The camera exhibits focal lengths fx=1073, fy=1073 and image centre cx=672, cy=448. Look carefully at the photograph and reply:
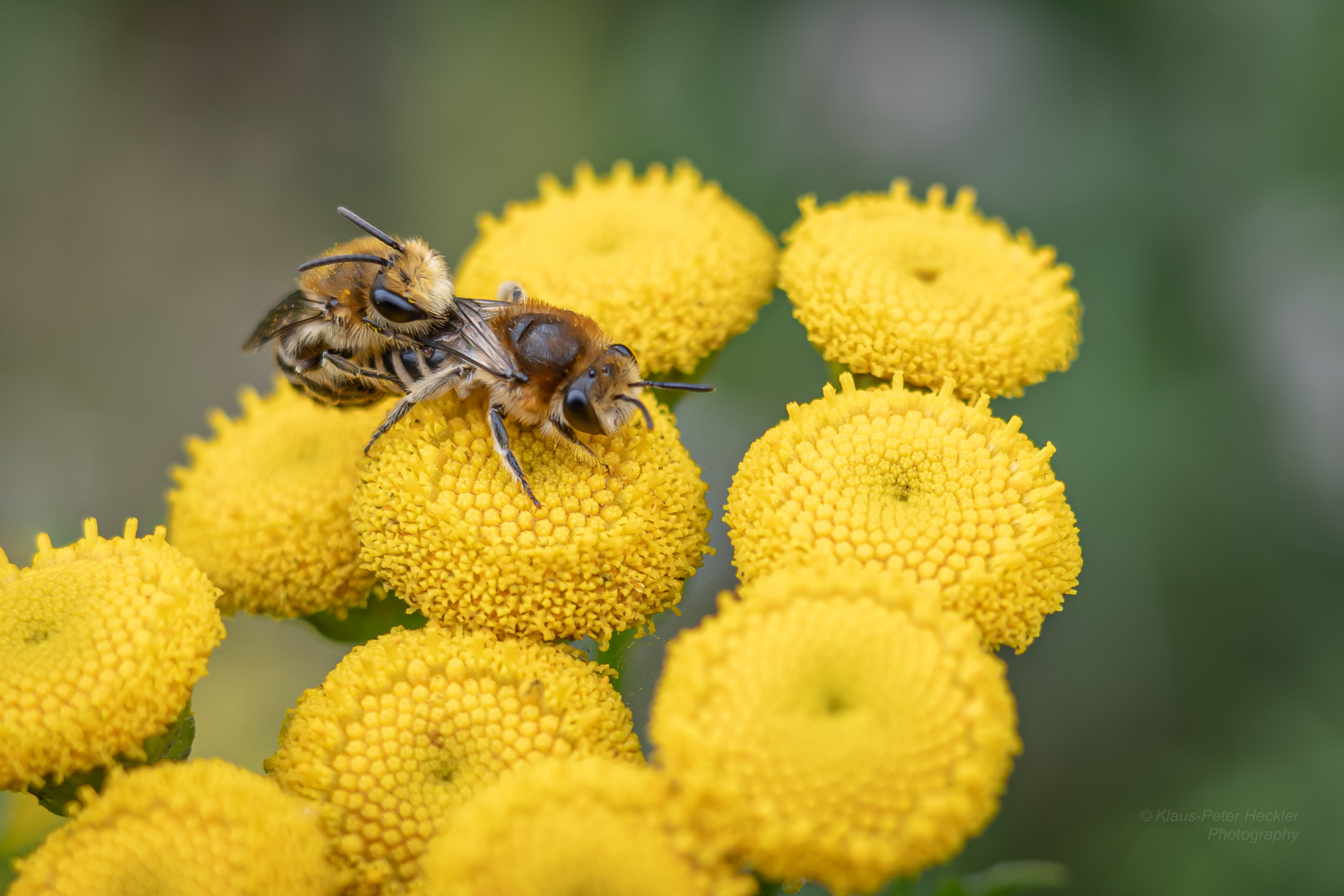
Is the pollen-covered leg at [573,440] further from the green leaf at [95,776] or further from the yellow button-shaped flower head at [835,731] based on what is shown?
the green leaf at [95,776]

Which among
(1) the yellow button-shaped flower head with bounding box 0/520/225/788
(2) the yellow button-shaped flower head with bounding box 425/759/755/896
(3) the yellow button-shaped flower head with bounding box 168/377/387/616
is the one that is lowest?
(2) the yellow button-shaped flower head with bounding box 425/759/755/896

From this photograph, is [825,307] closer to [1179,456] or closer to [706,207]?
[706,207]

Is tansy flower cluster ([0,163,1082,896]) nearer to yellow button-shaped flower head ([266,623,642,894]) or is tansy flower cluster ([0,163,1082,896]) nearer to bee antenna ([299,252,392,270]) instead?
yellow button-shaped flower head ([266,623,642,894])

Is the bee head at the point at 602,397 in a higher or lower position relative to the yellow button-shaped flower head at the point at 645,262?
lower

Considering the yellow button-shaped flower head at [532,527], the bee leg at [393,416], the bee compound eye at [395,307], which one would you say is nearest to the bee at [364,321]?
the bee compound eye at [395,307]

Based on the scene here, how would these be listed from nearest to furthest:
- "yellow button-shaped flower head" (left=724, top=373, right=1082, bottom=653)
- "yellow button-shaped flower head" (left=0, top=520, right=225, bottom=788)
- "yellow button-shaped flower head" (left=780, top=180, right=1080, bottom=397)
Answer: "yellow button-shaped flower head" (left=0, top=520, right=225, bottom=788) < "yellow button-shaped flower head" (left=724, top=373, right=1082, bottom=653) < "yellow button-shaped flower head" (left=780, top=180, right=1080, bottom=397)

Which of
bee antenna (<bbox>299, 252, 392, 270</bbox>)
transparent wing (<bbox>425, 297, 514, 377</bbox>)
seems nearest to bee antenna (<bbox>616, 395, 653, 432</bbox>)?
transparent wing (<bbox>425, 297, 514, 377</bbox>)

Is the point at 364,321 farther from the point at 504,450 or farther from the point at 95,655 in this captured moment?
the point at 95,655

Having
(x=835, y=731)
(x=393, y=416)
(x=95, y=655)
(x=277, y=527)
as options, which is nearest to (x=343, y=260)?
(x=393, y=416)
